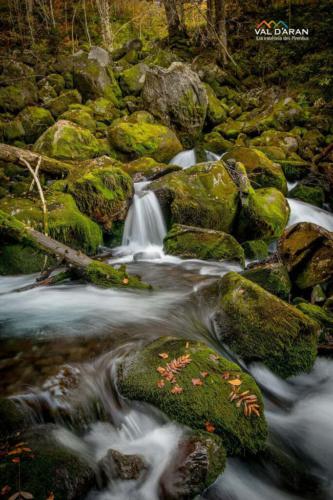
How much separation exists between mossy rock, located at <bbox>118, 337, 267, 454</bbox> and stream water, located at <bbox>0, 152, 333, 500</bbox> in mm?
148

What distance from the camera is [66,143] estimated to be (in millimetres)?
10180

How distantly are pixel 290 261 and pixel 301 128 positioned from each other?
11.9 meters

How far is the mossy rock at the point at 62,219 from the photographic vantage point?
686 cm

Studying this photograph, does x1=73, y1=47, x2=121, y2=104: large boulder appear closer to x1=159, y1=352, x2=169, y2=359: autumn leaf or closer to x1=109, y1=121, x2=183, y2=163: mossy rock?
x1=109, y1=121, x2=183, y2=163: mossy rock

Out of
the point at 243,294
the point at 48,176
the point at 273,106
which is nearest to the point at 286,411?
the point at 243,294

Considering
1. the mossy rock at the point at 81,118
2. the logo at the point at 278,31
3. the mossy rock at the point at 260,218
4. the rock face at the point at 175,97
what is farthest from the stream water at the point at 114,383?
the logo at the point at 278,31

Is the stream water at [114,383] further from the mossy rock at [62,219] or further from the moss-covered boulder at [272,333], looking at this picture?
the mossy rock at [62,219]

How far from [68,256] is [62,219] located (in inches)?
69.1

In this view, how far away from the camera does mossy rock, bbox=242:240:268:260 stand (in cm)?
818


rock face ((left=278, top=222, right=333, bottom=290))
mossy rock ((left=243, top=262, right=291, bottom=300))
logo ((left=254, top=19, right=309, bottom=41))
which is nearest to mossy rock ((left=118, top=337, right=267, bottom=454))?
mossy rock ((left=243, top=262, right=291, bottom=300))

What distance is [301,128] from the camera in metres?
15.5

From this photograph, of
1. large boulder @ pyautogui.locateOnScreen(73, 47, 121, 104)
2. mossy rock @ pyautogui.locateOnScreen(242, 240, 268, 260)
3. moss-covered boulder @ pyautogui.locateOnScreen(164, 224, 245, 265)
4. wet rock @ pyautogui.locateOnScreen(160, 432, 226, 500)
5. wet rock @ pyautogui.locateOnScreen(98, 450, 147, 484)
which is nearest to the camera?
wet rock @ pyautogui.locateOnScreen(160, 432, 226, 500)

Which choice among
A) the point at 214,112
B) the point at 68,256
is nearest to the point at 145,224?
the point at 68,256

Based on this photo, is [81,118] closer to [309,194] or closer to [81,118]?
[81,118]
